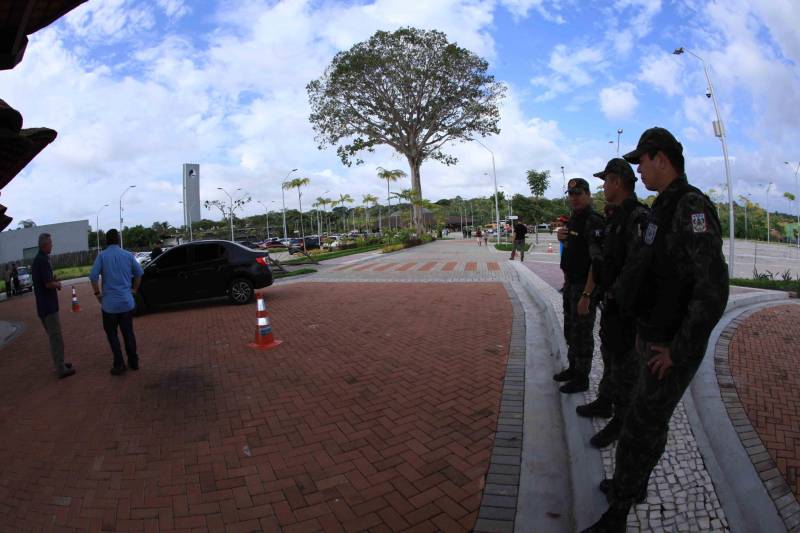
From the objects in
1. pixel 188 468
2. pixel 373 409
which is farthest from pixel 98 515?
pixel 373 409

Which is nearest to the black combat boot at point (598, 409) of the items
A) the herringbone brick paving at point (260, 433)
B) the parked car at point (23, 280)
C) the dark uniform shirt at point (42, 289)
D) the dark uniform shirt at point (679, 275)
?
the herringbone brick paving at point (260, 433)

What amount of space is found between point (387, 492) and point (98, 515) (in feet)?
6.11

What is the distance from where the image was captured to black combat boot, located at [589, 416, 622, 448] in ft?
10.1

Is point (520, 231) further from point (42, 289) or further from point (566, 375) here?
point (42, 289)

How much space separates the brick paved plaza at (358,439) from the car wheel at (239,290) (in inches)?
130

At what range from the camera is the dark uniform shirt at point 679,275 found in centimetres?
191

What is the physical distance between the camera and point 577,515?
2.54 m

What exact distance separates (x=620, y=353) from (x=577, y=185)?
1654 millimetres

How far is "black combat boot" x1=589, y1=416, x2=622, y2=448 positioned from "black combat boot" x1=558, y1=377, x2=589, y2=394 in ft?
2.91

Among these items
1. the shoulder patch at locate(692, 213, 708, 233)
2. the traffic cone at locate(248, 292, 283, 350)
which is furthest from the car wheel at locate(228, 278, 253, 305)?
the shoulder patch at locate(692, 213, 708, 233)

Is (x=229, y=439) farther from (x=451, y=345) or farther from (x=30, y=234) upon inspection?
(x=30, y=234)

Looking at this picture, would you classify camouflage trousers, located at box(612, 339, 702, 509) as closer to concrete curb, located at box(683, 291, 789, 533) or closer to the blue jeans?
concrete curb, located at box(683, 291, 789, 533)

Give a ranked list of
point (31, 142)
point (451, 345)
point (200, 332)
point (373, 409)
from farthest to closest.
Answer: point (200, 332)
point (451, 345)
point (31, 142)
point (373, 409)

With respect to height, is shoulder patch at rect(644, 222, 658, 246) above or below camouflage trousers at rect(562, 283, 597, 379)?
above
